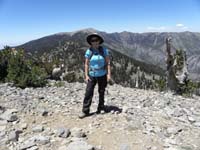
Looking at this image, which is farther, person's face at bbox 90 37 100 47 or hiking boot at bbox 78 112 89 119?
hiking boot at bbox 78 112 89 119

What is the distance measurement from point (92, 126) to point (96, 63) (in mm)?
1902

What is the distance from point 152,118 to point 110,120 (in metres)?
1.47

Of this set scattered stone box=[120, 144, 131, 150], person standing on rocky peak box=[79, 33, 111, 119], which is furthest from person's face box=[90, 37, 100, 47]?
scattered stone box=[120, 144, 131, 150]

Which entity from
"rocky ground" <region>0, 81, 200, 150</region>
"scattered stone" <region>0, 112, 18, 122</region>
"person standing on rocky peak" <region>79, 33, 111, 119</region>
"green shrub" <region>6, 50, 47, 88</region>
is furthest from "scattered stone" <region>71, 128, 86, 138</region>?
"green shrub" <region>6, 50, 47, 88</region>

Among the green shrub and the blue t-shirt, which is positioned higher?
the blue t-shirt

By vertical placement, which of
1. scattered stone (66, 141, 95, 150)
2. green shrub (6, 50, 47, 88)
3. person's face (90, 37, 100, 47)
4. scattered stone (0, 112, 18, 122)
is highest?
person's face (90, 37, 100, 47)

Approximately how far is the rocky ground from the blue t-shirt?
1363 mm

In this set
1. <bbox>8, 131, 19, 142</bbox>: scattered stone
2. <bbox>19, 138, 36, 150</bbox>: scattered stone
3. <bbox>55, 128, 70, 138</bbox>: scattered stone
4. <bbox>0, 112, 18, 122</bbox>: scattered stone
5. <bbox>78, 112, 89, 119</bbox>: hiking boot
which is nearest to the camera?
<bbox>19, 138, 36, 150</bbox>: scattered stone

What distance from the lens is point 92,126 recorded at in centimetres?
848

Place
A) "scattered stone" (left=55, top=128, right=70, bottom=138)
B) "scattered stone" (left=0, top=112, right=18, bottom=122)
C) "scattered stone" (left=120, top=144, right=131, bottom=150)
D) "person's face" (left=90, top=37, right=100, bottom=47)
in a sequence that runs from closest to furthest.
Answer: "scattered stone" (left=120, top=144, right=131, bottom=150), "scattered stone" (left=55, top=128, right=70, bottom=138), "person's face" (left=90, top=37, right=100, bottom=47), "scattered stone" (left=0, top=112, right=18, bottom=122)

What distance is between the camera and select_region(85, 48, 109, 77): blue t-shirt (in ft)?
29.4

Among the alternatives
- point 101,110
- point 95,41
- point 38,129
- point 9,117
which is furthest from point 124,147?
point 9,117

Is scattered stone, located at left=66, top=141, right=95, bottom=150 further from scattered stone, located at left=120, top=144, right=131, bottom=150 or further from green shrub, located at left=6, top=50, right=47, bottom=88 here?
green shrub, located at left=6, top=50, right=47, bottom=88

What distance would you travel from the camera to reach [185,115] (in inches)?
404
